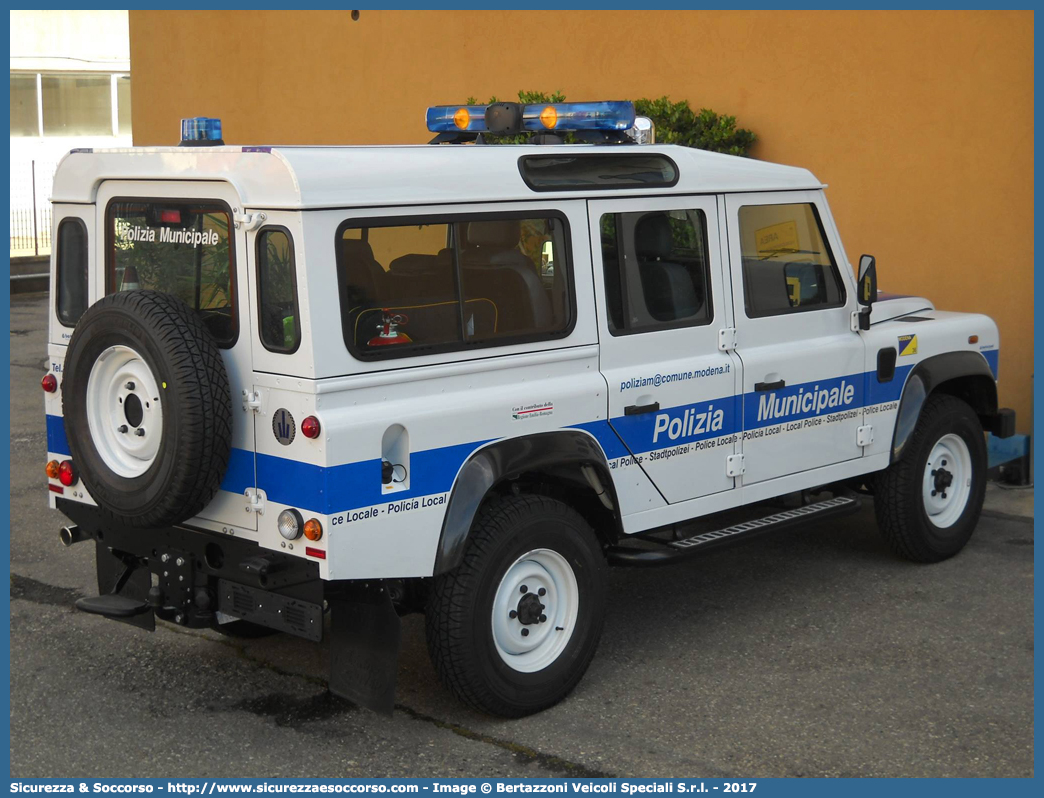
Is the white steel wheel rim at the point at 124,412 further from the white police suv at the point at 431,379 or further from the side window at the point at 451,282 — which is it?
the side window at the point at 451,282

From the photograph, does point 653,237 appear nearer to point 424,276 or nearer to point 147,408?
point 424,276

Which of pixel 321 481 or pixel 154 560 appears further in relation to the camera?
pixel 154 560

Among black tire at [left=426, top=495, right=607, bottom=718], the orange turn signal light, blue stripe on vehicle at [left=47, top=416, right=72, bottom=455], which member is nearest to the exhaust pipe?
blue stripe on vehicle at [left=47, top=416, right=72, bottom=455]

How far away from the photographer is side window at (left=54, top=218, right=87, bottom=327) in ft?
17.1

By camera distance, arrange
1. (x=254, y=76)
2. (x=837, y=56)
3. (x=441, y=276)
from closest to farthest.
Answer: (x=441, y=276) < (x=837, y=56) < (x=254, y=76)

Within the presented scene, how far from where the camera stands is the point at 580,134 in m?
5.80

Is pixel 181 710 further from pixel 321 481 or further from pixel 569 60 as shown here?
pixel 569 60

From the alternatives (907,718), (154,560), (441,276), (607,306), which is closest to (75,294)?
(154,560)

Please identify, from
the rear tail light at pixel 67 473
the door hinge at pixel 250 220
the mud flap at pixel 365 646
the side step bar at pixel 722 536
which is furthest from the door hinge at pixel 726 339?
the rear tail light at pixel 67 473

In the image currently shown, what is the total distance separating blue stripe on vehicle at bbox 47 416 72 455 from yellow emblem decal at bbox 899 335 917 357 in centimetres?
403

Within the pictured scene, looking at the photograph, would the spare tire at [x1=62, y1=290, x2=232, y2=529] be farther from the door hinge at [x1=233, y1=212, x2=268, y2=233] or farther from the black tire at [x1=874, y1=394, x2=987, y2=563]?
the black tire at [x1=874, y1=394, x2=987, y2=563]

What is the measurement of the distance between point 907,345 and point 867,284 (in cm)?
51

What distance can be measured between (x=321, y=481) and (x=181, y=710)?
138cm

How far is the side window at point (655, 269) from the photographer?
5340 mm
